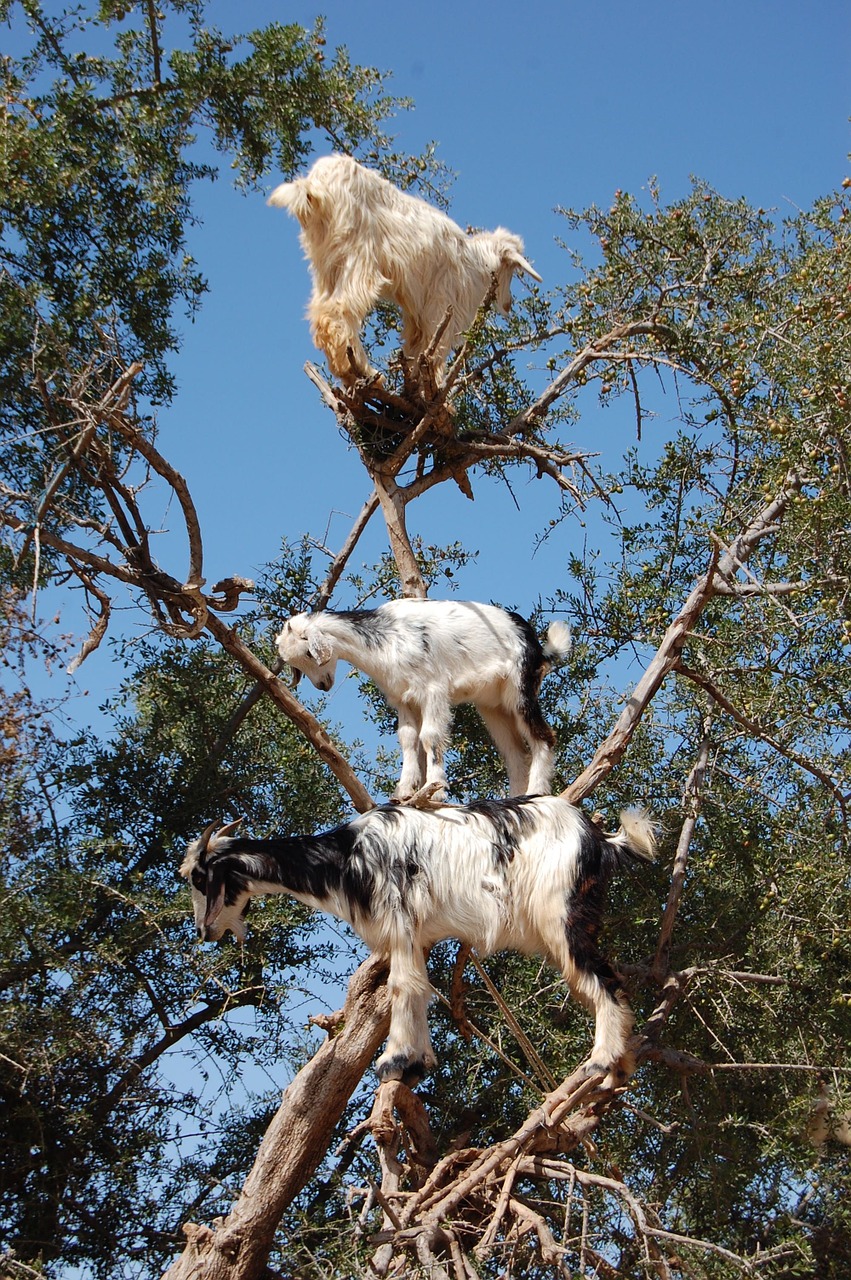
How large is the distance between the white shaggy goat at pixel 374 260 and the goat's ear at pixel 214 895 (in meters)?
2.77

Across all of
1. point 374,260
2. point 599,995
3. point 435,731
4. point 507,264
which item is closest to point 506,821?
point 435,731

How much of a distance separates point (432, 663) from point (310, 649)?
20.2 inches

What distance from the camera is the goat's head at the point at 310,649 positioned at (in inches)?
221

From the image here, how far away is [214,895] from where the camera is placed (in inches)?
197

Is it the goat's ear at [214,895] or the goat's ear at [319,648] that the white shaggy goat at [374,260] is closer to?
the goat's ear at [319,648]

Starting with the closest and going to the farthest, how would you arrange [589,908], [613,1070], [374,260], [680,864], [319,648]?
[613,1070] → [589,908] → [680,864] → [319,648] → [374,260]

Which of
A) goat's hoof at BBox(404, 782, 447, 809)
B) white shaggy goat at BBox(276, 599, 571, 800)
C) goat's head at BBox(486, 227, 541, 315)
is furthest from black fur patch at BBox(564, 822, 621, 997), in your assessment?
goat's head at BBox(486, 227, 541, 315)

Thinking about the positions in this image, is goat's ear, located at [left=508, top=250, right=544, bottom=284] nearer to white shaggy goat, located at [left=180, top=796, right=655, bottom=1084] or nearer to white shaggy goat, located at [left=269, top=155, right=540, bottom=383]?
white shaggy goat, located at [left=269, top=155, right=540, bottom=383]

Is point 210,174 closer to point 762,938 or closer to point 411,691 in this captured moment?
point 411,691

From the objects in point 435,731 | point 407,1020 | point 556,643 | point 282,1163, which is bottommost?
point 282,1163

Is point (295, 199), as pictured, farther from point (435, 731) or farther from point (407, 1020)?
point (407, 1020)

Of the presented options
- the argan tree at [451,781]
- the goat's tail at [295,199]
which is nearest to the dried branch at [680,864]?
the argan tree at [451,781]

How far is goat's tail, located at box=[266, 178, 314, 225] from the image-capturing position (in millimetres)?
7039

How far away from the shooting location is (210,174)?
7.90 m
